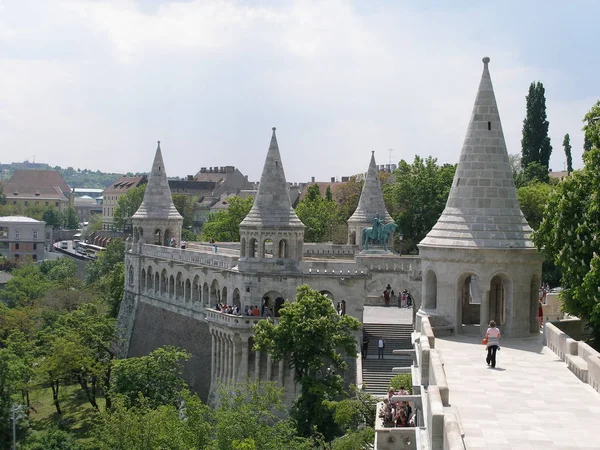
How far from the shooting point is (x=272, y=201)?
4572 centimetres

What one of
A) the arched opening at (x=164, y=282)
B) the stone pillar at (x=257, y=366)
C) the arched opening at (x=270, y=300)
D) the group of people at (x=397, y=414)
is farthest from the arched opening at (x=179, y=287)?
the group of people at (x=397, y=414)

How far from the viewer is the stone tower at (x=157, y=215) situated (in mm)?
62938

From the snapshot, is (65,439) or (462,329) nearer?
(462,329)

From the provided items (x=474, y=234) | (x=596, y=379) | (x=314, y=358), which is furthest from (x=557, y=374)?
(x=314, y=358)

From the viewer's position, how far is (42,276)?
97625 millimetres

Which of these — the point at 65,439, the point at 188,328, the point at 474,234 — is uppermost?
the point at 474,234

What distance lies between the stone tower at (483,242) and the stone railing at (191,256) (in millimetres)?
24383

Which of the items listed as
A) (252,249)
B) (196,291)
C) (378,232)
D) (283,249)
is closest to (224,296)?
(252,249)

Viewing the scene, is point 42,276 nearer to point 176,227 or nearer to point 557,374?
point 176,227

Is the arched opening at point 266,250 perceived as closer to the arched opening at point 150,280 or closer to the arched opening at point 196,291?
the arched opening at point 196,291

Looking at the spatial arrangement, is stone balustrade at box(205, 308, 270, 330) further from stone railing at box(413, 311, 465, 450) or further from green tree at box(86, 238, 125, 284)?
green tree at box(86, 238, 125, 284)

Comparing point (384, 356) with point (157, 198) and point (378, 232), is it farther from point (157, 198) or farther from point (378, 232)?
point (157, 198)

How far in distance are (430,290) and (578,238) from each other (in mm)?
3873

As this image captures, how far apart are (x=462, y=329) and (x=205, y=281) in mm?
28937
